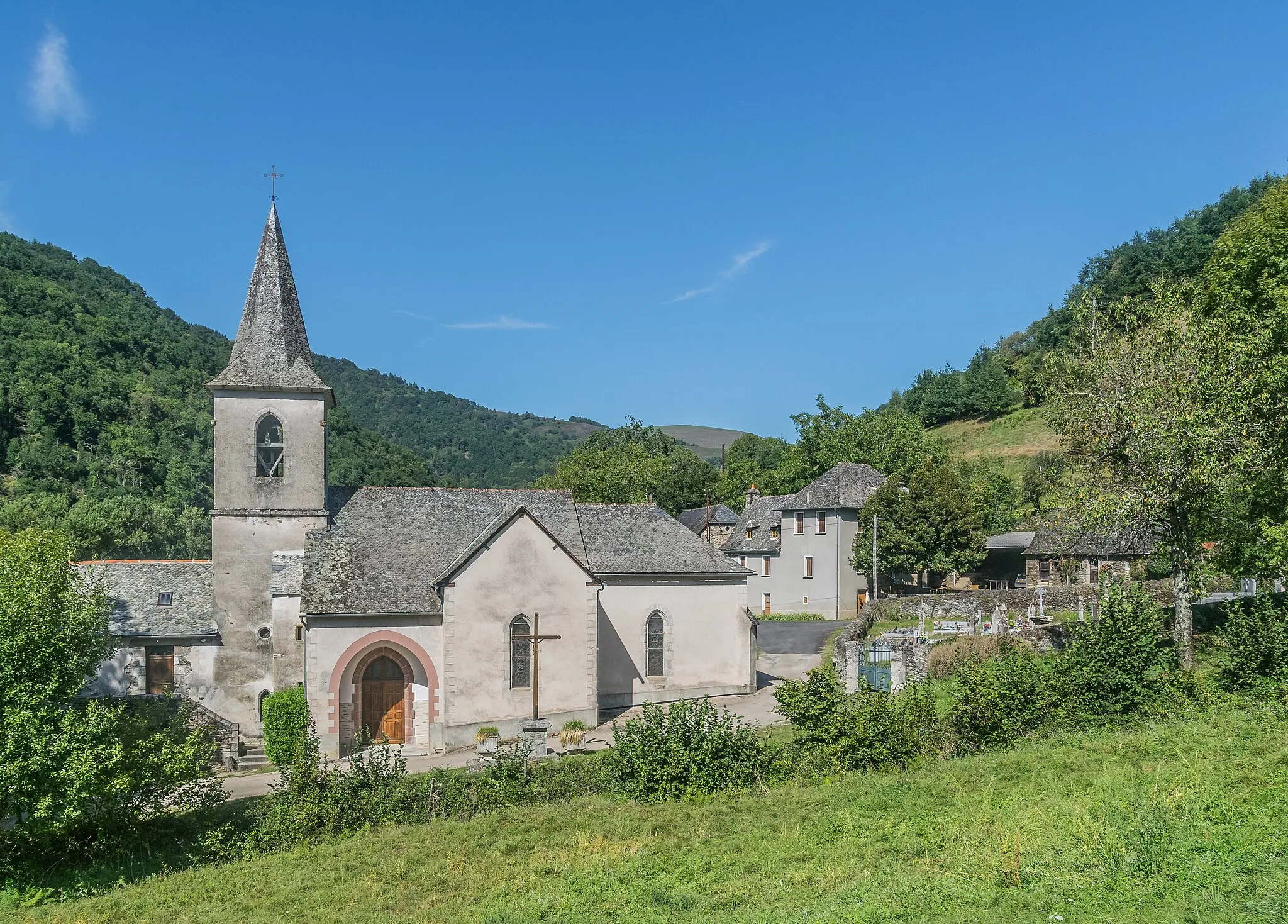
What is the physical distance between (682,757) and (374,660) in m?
13.8

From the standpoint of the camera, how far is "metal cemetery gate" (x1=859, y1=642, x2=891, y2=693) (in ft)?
86.2

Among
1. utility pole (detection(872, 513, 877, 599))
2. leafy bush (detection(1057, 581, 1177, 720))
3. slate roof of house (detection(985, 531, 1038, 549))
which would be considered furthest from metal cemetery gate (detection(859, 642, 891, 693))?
slate roof of house (detection(985, 531, 1038, 549))

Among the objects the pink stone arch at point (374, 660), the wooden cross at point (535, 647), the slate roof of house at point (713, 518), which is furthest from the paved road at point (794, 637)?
the slate roof of house at point (713, 518)

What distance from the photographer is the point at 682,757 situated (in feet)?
55.0

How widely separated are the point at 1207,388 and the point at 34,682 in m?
28.4

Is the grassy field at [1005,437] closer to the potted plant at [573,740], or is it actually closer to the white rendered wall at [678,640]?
the white rendered wall at [678,640]

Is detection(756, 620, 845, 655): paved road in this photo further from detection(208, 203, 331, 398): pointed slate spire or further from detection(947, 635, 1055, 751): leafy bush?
detection(208, 203, 331, 398): pointed slate spire

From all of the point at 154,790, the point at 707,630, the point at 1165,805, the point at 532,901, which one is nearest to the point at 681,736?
the point at 532,901

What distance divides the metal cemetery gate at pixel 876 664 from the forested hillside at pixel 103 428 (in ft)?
151

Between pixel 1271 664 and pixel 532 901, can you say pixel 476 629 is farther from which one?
pixel 1271 664

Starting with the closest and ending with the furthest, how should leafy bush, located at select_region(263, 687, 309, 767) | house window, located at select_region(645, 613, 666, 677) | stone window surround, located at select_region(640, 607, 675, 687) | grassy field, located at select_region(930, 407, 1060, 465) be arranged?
leafy bush, located at select_region(263, 687, 309, 767), stone window surround, located at select_region(640, 607, 675, 687), house window, located at select_region(645, 613, 666, 677), grassy field, located at select_region(930, 407, 1060, 465)

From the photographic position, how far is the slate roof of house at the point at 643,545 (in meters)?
32.0

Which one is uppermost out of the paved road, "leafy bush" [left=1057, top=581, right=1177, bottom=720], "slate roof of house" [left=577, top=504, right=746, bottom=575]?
"slate roof of house" [left=577, top=504, right=746, bottom=575]

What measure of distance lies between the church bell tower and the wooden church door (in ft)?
9.21
